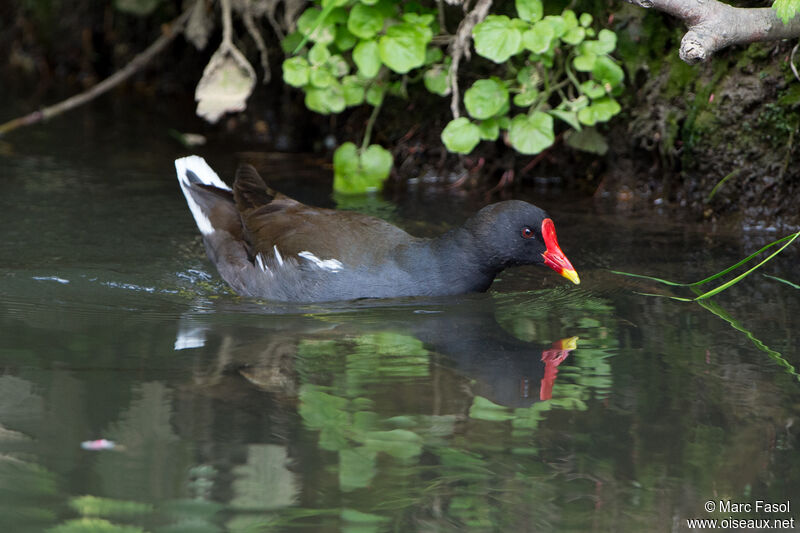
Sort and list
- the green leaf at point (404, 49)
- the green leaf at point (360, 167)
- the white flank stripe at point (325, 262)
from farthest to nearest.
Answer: the green leaf at point (360, 167), the green leaf at point (404, 49), the white flank stripe at point (325, 262)

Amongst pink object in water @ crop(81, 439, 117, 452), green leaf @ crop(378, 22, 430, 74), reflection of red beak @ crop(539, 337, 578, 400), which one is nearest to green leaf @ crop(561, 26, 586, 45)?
green leaf @ crop(378, 22, 430, 74)

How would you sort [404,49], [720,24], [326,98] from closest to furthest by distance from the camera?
[720,24] → [404,49] → [326,98]

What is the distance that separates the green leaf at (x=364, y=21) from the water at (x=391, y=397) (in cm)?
142

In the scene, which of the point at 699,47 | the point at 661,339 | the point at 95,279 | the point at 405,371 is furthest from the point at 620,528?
the point at 95,279

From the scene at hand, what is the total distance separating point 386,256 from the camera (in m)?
4.33

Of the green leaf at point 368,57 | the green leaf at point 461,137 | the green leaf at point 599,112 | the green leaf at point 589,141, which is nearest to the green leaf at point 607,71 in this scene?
the green leaf at point 599,112

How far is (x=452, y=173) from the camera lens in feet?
21.6

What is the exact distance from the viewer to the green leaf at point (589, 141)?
18.7 ft

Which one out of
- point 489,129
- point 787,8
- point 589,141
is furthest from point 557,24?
point 787,8

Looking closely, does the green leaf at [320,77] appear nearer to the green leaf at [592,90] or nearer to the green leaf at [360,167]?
the green leaf at [360,167]

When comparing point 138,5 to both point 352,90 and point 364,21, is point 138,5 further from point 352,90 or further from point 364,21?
point 364,21

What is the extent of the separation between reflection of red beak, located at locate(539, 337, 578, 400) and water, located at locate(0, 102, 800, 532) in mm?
18

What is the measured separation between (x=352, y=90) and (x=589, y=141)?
137 centimetres

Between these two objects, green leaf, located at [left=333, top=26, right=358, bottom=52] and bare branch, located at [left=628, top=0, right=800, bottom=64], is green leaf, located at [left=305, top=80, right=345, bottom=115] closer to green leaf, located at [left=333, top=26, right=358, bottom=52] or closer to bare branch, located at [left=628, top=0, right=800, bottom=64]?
green leaf, located at [left=333, top=26, right=358, bottom=52]
